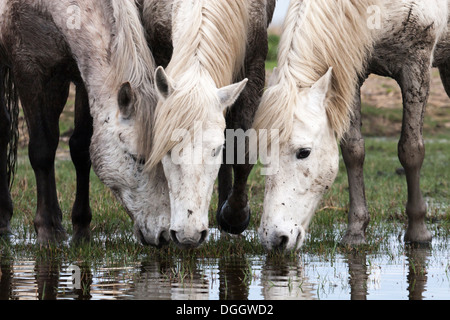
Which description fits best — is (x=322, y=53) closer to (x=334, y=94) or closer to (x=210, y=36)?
(x=334, y=94)

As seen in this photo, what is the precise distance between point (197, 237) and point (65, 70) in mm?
2076

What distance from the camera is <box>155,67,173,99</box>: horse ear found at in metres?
4.96

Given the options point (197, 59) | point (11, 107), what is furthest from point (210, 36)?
point (11, 107)

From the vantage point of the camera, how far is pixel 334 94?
18.6 ft

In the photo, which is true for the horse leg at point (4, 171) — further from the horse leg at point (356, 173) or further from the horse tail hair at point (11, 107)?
the horse leg at point (356, 173)

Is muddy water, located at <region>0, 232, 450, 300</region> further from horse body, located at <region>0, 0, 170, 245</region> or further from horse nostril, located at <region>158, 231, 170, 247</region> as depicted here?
horse body, located at <region>0, 0, 170, 245</region>

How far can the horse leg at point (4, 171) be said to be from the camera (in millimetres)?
6980

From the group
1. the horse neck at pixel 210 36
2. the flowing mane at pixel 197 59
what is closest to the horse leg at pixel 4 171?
the flowing mane at pixel 197 59

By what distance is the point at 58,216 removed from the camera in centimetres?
652

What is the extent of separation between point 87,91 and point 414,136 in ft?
8.59

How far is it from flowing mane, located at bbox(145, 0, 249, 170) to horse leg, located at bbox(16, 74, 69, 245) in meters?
1.20

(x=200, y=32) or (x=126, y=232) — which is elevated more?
(x=200, y=32)
